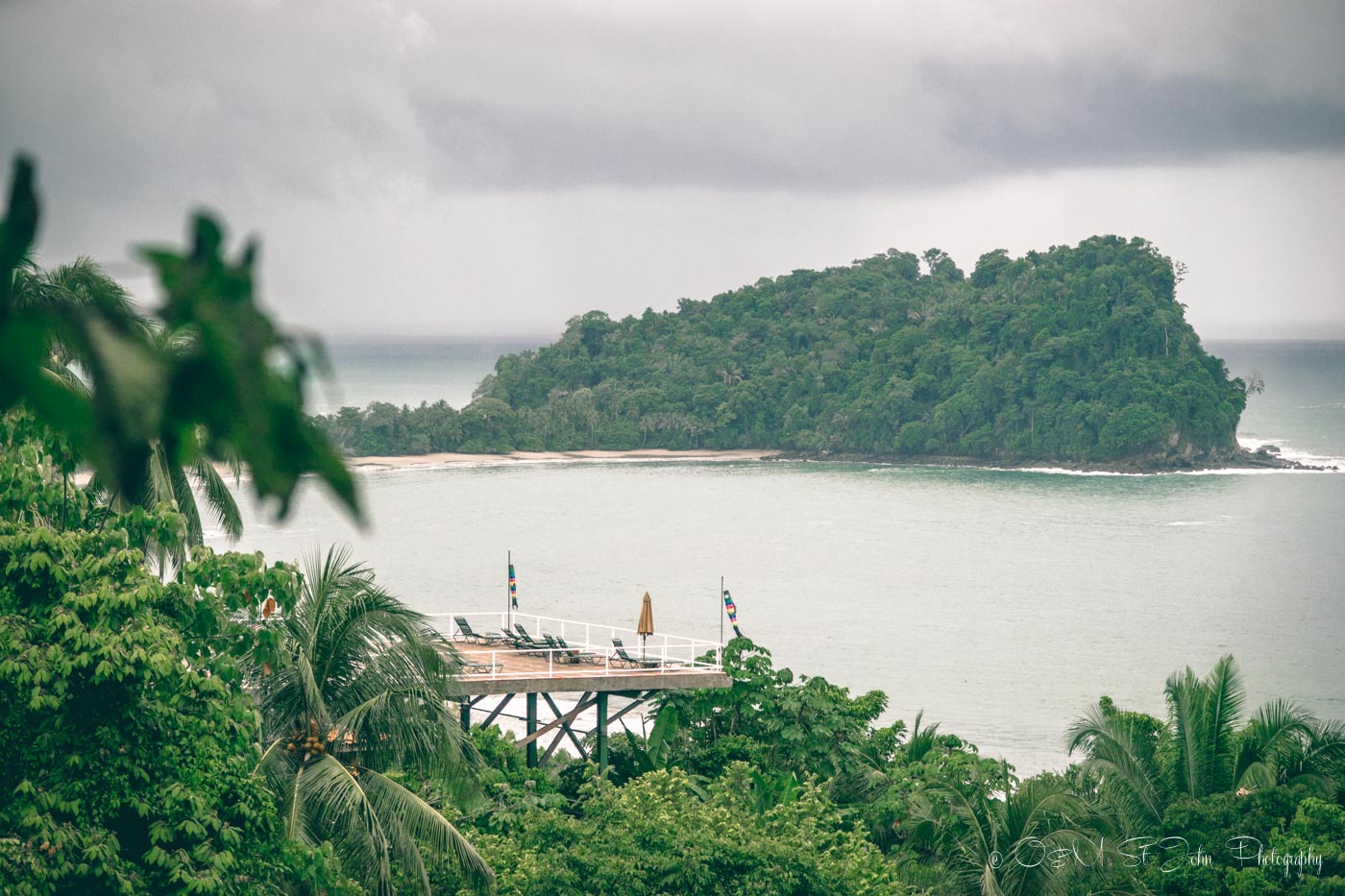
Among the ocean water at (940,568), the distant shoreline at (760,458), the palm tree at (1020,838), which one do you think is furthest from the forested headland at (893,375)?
the palm tree at (1020,838)

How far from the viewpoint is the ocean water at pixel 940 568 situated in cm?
3662

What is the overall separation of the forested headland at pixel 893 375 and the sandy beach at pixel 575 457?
0.99 metres

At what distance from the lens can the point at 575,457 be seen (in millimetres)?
99625

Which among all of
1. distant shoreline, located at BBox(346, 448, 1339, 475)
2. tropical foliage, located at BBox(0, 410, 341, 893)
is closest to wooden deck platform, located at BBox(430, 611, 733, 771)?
tropical foliage, located at BBox(0, 410, 341, 893)

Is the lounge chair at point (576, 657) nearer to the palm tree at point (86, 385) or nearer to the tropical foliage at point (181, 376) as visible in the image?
the palm tree at point (86, 385)

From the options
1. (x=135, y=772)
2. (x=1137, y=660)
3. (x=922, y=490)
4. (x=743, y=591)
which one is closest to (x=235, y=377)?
(x=135, y=772)

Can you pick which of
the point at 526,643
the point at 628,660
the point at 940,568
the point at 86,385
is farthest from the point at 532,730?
the point at 940,568

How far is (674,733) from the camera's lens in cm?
1678

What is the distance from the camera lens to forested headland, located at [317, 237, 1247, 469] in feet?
288

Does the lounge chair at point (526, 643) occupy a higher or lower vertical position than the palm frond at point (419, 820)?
higher

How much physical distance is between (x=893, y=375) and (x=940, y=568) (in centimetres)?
4458

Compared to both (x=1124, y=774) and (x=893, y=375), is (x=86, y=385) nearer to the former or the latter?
(x=1124, y=774)

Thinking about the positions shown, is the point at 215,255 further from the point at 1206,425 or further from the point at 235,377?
the point at 1206,425

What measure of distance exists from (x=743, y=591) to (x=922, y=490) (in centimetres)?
3161
